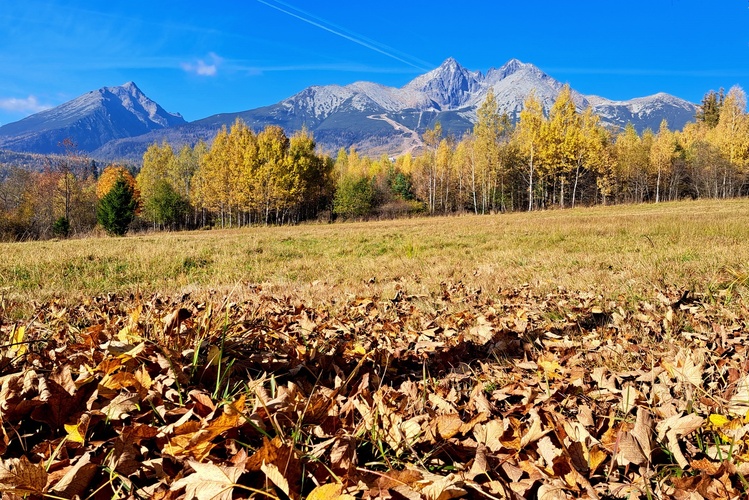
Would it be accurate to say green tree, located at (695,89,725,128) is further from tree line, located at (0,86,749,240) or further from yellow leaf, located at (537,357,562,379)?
yellow leaf, located at (537,357,562,379)

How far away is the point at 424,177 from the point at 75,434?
5839 cm

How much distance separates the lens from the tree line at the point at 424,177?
40094 mm

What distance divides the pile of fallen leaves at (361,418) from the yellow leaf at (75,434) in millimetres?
11

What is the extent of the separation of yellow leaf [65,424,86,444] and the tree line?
1589 inches

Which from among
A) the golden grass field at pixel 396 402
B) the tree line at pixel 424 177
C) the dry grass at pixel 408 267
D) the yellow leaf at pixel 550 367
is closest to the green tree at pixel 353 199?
the tree line at pixel 424 177

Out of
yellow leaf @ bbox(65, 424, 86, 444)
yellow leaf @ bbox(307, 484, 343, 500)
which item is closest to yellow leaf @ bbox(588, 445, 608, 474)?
yellow leaf @ bbox(307, 484, 343, 500)

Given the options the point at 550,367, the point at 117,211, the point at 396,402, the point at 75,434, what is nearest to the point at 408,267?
the point at 550,367

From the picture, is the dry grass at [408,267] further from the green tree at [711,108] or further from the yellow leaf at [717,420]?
the green tree at [711,108]

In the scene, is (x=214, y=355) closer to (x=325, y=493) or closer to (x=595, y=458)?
(x=325, y=493)

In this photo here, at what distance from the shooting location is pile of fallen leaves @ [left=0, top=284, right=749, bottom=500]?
117 cm

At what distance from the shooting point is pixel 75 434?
1311mm

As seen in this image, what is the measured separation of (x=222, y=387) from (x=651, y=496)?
5.38 feet

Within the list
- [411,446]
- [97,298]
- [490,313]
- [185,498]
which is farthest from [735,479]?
[97,298]

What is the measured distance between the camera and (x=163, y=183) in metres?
45.3
